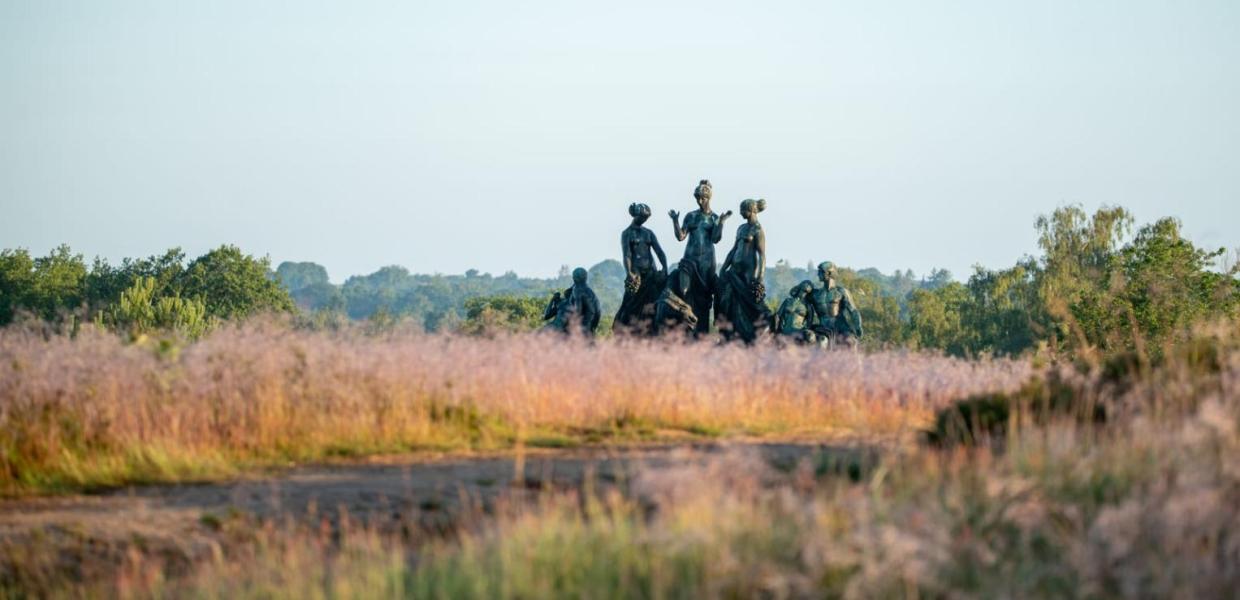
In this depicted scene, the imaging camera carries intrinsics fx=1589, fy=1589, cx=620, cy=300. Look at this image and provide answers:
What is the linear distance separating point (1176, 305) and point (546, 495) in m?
40.5

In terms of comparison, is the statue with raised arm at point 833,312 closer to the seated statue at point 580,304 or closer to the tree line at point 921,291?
the seated statue at point 580,304

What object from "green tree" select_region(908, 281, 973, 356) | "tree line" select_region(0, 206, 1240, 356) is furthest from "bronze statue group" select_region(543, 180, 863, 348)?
"green tree" select_region(908, 281, 973, 356)

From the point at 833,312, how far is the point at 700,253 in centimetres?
250

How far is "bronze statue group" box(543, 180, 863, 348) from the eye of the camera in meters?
27.0

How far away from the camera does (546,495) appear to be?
37.3 feet

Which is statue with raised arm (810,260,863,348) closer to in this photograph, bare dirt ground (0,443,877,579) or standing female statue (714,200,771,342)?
standing female statue (714,200,771,342)

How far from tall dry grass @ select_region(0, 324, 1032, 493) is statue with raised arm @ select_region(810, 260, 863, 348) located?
27.0ft

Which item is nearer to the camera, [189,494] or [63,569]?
[63,569]

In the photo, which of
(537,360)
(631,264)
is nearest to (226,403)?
(537,360)

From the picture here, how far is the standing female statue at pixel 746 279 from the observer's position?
27.0 m

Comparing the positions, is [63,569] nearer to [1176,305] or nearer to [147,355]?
[147,355]

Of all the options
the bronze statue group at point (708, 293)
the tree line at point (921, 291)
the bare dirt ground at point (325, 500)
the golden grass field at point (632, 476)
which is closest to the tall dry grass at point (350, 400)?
the golden grass field at point (632, 476)

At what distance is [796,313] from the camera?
27641 millimetres

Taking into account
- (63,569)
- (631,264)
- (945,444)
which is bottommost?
(63,569)
